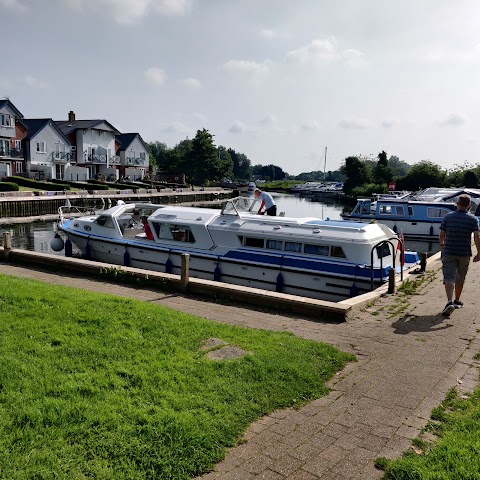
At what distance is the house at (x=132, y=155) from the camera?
271 feet

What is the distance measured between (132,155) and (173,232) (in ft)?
230

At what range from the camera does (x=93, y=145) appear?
74.4m

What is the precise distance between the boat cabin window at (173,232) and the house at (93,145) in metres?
55.2

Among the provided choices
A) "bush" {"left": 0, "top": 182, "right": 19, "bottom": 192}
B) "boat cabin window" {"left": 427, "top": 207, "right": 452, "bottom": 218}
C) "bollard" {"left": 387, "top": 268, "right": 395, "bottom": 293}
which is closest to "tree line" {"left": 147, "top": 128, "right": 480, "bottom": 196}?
"boat cabin window" {"left": 427, "top": 207, "right": 452, "bottom": 218}

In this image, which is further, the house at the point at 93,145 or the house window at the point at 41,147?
the house at the point at 93,145

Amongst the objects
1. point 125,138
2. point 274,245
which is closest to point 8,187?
point 274,245

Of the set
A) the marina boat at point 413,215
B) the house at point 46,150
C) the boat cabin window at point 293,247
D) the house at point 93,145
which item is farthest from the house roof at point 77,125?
the boat cabin window at point 293,247

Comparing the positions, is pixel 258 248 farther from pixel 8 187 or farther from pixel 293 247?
pixel 8 187

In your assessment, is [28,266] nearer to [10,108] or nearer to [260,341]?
[260,341]

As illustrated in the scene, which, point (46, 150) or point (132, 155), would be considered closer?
point (46, 150)

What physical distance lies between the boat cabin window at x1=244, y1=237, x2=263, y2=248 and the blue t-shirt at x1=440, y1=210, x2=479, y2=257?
8109 mm

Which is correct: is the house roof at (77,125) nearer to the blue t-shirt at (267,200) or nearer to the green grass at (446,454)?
the blue t-shirt at (267,200)

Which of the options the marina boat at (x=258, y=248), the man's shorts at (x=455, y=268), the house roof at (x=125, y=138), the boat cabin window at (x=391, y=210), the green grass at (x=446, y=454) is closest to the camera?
the green grass at (x=446, y=454)

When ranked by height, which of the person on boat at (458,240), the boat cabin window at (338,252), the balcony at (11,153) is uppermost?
the balcony at (11,153)
